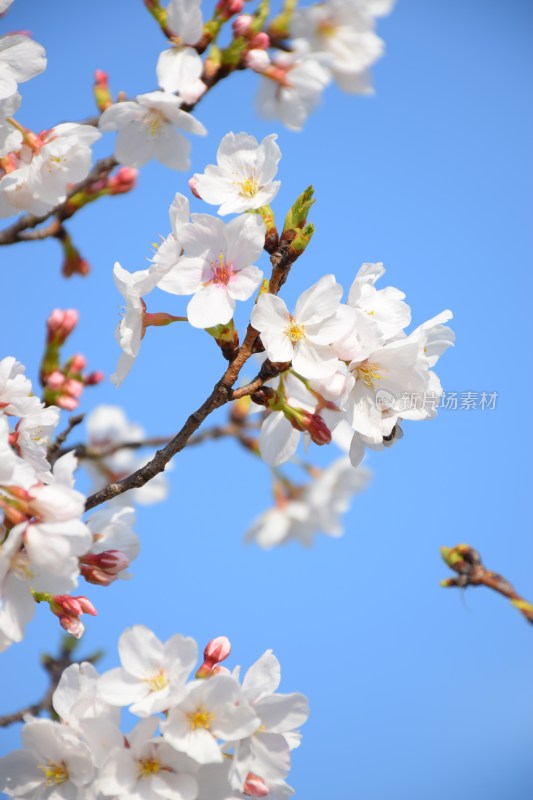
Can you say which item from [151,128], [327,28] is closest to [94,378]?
[151,128]

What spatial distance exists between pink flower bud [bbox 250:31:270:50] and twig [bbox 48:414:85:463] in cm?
158

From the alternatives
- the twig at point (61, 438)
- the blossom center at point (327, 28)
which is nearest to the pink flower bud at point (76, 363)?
the twig at point (61, 438)

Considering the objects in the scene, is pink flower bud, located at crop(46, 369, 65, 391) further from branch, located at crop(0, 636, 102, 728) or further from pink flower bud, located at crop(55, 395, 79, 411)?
branch, located at crop(0, 636, 102, 728)

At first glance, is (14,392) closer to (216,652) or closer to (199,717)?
(216,652)

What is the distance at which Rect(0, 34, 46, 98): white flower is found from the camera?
2.44 metres

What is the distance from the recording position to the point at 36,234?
3.02 meters

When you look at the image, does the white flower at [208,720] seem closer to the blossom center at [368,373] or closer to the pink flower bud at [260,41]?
the blossom center at [368,373]

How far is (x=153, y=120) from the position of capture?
2.85 metres

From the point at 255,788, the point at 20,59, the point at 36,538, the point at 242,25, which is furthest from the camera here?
the point at 242,25

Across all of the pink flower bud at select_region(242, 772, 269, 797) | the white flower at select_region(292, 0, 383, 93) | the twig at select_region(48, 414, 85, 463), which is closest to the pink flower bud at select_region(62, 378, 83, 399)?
the twig at select_region(48, 414, 85, 463)

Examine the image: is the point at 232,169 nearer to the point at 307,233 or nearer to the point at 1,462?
the point at 307,233

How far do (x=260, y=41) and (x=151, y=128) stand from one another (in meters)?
0.59

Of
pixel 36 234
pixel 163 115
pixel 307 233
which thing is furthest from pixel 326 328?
pixel 36 234

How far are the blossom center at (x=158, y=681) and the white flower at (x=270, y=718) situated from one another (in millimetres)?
189
